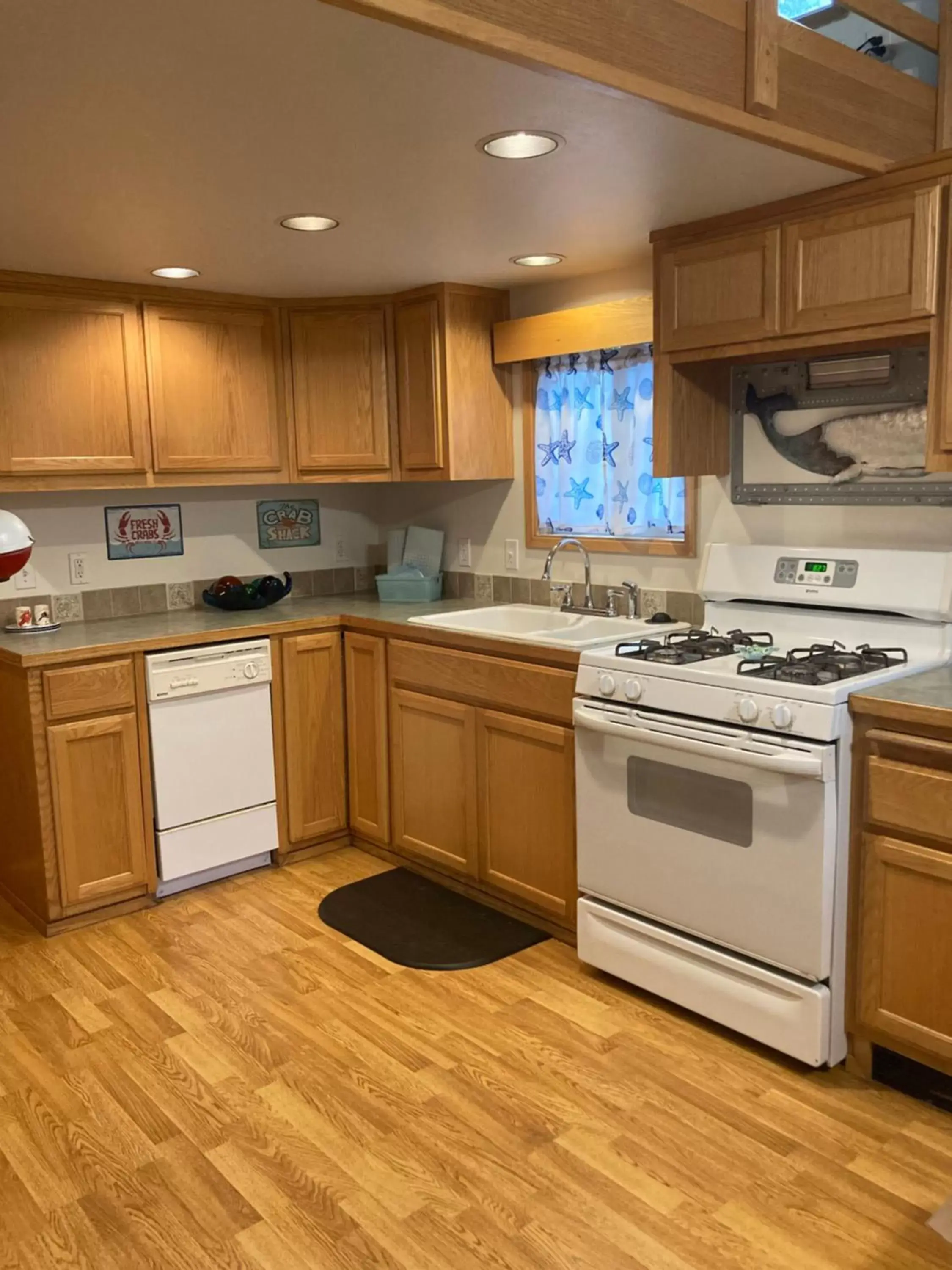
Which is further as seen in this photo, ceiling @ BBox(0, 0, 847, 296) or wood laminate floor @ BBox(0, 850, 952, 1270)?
wood laminate floor @ BBox(0, 850, 952, 1270)

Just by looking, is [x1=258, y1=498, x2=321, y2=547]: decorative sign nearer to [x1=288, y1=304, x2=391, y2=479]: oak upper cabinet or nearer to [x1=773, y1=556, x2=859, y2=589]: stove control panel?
[x1=288, y1=304, x2=391, y2=479]: oak upper cabinet

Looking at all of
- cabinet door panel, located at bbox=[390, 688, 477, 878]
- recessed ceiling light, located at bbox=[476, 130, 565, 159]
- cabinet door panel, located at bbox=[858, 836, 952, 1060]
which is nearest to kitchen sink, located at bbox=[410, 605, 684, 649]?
cabinet door panel, located at bbox=[390, 688, 477, 878]

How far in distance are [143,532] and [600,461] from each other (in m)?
1.74

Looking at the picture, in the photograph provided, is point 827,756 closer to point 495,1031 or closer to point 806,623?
point 806,623

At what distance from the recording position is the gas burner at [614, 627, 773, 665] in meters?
2.65

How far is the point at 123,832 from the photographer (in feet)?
11.0

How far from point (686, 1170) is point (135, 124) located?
91.0 inches

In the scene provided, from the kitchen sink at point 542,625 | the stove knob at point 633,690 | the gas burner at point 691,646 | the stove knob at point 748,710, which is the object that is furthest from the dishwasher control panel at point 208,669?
the stove knob at point 748,710

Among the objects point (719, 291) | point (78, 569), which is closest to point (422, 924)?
point (78, 569)

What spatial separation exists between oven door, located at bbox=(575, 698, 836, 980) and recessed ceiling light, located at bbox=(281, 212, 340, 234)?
56.8 inches

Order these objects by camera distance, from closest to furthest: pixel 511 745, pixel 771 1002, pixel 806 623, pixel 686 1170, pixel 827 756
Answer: pixel 686 1170 → pixel 827 756 → pixel 771 1002 → pixel 806 623 → pixel 511 745

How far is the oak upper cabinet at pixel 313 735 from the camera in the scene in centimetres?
370

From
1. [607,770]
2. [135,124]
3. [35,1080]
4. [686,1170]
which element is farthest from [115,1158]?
[135,124]

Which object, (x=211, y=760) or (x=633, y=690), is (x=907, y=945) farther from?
(x=211, y=760)
